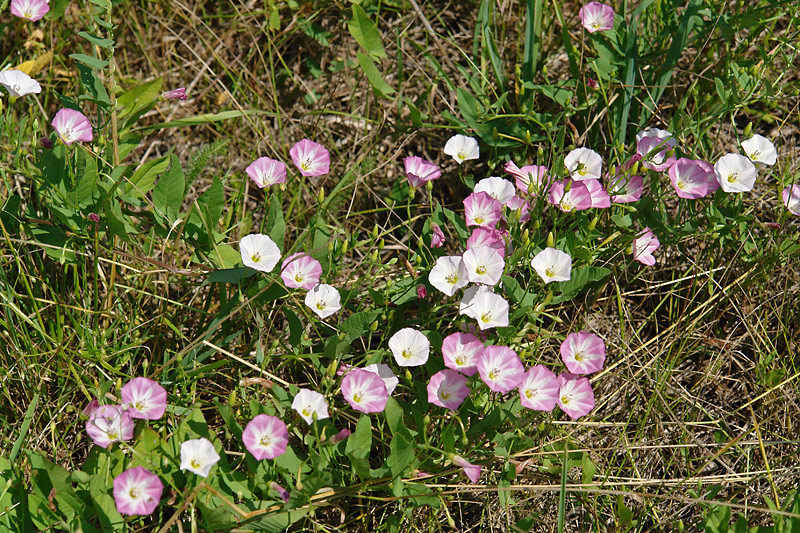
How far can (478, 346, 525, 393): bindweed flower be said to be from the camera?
1.95 metres

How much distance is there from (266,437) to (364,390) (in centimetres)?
30

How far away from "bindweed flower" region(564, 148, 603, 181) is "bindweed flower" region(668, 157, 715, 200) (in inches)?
9.3

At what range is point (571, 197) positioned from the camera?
2.25m

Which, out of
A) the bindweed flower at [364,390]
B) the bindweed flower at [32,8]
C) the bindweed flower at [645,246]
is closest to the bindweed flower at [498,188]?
the bindweed flower at [645,246]

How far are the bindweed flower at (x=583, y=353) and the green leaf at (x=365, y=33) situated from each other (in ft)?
4.23

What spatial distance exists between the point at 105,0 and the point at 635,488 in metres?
2.25

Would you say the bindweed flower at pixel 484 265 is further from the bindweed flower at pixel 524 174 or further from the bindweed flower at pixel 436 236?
the bindweed flower at pixel 524 174

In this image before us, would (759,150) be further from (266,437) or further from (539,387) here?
(266,437)

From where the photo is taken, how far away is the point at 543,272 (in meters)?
2.13

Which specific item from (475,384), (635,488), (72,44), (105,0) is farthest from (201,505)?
(72,44)

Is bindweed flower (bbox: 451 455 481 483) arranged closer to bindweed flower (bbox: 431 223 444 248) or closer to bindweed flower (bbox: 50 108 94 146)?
bindweed flower (bbox: 431 223 444 248)

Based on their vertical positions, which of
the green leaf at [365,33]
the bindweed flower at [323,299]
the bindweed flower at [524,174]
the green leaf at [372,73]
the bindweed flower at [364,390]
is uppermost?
the green leaf at [365,33]

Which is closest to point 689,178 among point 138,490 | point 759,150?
point 759,150

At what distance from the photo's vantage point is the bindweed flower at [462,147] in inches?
101
